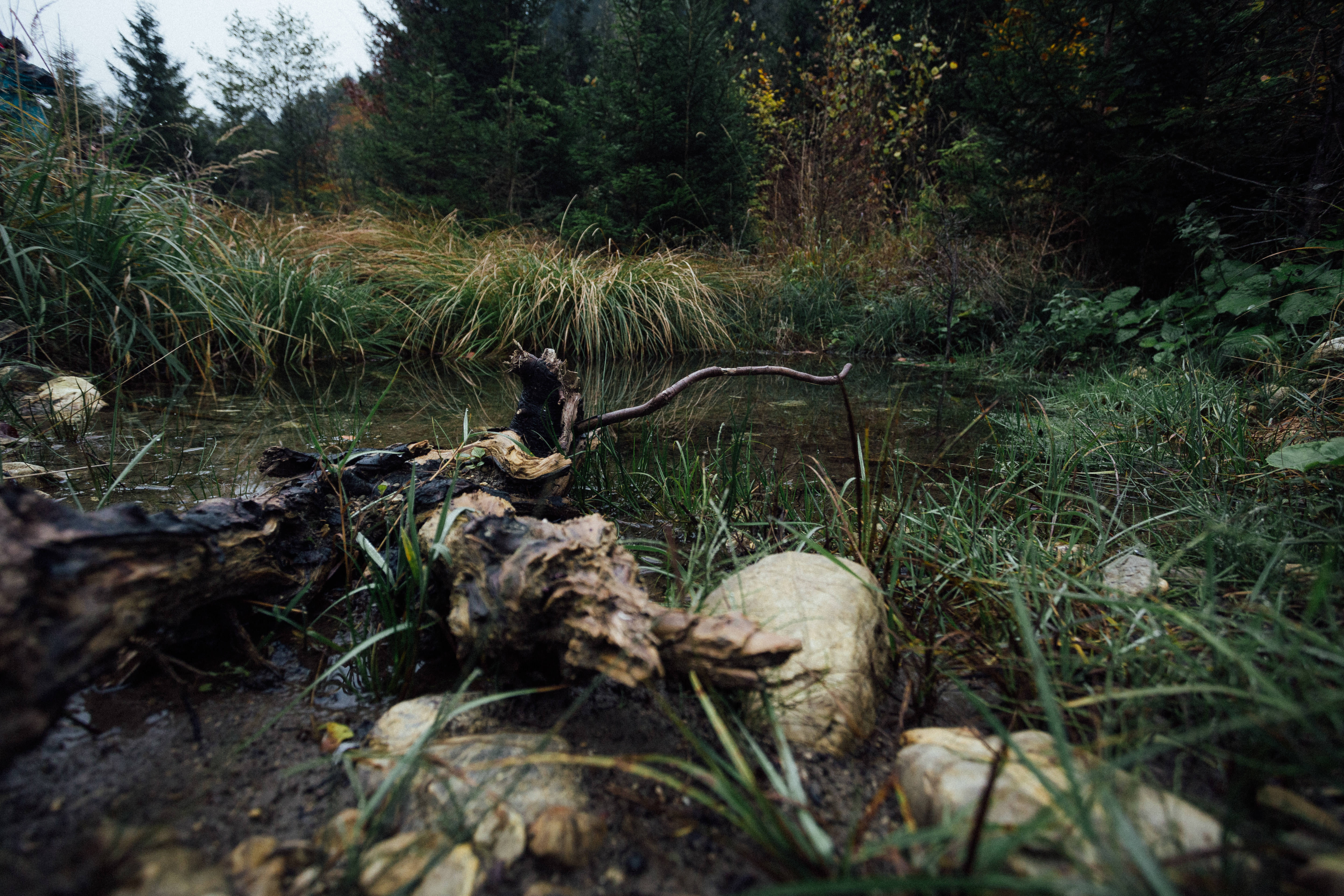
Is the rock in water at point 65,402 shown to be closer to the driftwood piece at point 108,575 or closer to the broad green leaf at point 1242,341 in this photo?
the driftwood piece at point 108,575

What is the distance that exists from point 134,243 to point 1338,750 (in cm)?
417

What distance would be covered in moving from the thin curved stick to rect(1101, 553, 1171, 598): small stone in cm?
58

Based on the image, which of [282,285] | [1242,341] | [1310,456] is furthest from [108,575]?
[1242,341]

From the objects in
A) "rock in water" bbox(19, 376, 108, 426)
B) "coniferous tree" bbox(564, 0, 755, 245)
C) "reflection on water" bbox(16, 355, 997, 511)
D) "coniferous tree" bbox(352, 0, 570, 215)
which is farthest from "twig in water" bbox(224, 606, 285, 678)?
"coniferous tree" bbox(352, 0, 570, 215)

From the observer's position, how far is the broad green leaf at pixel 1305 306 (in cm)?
257

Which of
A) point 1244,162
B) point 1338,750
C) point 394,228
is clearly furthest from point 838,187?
point 1338,750

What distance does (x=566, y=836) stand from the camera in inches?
23.9

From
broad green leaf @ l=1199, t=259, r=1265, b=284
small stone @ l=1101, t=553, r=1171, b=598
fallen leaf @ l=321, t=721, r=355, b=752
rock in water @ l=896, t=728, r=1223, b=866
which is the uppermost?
broad green leaf @ l=1199, t=259, r=1265, b=284

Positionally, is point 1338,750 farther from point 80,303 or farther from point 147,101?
point 147,101

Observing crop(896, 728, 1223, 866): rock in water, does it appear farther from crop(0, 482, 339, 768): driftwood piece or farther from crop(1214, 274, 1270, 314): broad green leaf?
crop(1214, 274, 1270, 314): broad green leaf

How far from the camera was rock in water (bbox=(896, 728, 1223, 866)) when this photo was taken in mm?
525

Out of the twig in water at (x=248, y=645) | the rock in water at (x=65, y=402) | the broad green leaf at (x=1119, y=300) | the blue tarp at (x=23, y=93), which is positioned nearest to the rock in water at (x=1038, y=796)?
the twig in water at (x=248, y=645)

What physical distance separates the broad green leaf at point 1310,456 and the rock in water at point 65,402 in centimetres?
347

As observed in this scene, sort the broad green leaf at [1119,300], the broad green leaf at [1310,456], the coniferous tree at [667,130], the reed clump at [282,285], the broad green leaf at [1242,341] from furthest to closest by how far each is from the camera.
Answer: the coniferous tree at [667,130] → the broad green leaf at [1119,300] → the broad green leaf at [1242,341] → the reed clump at [282,285] → the broad green leaf at [1310,456]
